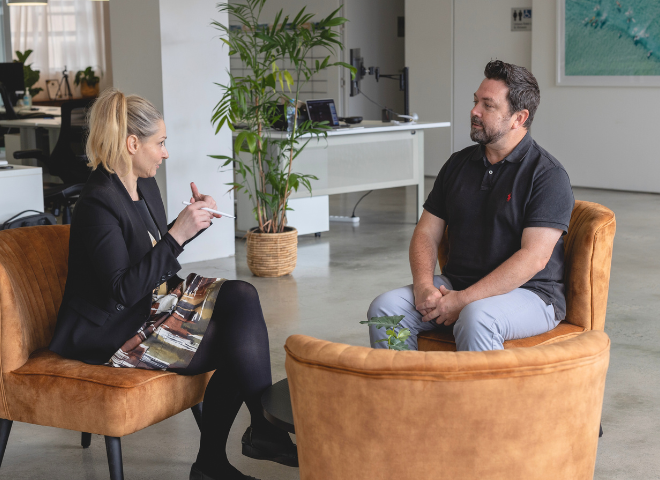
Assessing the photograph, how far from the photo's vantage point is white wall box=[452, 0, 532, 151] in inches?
346

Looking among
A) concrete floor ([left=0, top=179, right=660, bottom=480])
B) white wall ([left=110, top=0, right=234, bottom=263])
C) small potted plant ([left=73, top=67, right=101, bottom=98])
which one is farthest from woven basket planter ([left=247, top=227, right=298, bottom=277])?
small potted plant ([left=73, top=67, right=101, bottom=98])

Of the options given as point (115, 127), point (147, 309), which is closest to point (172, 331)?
point (147, 309)

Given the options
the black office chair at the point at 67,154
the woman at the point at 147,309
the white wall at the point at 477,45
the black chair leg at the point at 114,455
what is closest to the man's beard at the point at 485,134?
the woman at the point at 147,309

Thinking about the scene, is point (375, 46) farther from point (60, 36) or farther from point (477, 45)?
point (60, 36)

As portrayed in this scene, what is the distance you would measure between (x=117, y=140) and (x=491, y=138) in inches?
44.4

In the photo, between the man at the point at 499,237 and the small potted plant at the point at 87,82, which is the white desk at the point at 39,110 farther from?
the man at the point at 499,237

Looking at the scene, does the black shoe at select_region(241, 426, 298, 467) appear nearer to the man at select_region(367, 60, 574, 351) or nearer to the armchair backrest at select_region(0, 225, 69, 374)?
the man at select_region(367, 60, 574, 351)

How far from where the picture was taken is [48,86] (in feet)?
38.6

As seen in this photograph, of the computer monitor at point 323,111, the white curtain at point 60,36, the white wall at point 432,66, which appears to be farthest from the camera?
the white curtain at point 60,36

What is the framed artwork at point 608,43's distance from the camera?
778 centimetres

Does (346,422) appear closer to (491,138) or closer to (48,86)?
(491,138)

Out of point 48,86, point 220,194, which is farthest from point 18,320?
point 48,86

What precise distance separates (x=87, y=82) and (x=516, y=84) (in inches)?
408

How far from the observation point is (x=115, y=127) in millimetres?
2092
